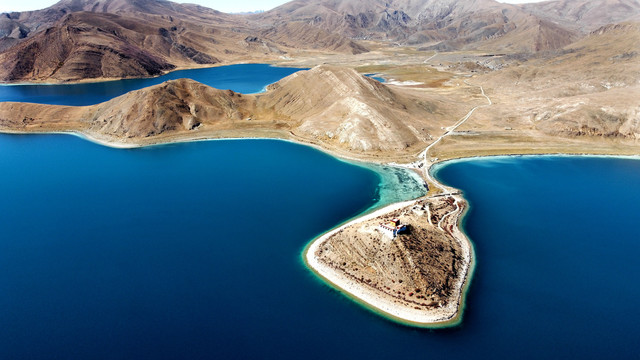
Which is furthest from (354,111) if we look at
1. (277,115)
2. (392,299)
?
(392,299)

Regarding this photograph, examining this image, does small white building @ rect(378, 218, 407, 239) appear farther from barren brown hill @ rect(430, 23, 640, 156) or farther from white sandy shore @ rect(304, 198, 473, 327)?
barren brown hill @ rect(430, 23, 640, 156)

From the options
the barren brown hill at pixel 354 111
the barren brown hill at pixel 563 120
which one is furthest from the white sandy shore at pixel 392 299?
the barren brown hill at pixel 563 120

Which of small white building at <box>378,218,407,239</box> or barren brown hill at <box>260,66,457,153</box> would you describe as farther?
barren brown hill at <box>260,66,457,153</box>

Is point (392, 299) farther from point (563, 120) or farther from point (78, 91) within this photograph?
point (78, 91)

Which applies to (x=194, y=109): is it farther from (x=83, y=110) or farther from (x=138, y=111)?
(x=83, y=110)

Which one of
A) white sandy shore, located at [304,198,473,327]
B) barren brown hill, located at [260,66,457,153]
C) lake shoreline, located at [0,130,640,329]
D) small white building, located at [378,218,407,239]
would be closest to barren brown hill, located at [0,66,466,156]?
barren brown hill, located at [260,66,457,153]
